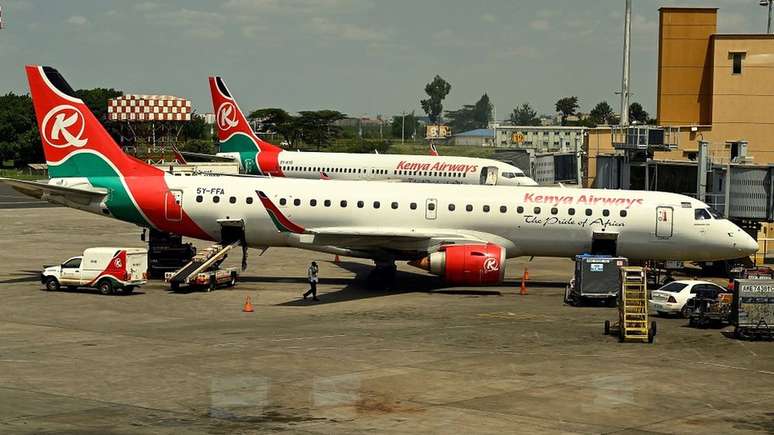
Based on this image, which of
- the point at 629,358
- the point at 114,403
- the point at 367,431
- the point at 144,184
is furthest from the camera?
the point at 144,184

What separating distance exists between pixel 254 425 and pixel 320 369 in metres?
6.27

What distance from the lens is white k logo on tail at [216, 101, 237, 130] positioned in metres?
91.9

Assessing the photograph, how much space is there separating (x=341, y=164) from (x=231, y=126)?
1159cm

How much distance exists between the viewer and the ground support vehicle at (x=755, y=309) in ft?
117

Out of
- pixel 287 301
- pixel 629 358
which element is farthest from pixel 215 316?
pixel 629 358

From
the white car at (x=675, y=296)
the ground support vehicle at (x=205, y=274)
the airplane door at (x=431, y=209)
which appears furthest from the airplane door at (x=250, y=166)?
the white car at (x=675, y=296)

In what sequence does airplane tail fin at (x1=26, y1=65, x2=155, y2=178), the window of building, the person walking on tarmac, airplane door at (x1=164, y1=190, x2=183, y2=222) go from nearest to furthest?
the person walking on tarmac
airplane door at (x1=164, y1=190, x2=183, y2=222)
airplane tail fin at (x1=26, y1=65, x2=155, y2=178)
the window of building

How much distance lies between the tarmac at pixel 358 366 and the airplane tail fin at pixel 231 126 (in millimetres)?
44740

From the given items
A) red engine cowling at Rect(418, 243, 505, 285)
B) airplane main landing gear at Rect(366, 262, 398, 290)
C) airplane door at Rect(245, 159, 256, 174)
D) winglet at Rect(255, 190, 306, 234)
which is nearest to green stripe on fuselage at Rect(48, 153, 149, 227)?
winglet at Rect(255, 190, 306, 234)

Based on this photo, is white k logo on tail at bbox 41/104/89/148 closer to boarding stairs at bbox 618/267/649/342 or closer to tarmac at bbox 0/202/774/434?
tarmac at bbox 0/202/774/434

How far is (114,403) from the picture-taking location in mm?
25125

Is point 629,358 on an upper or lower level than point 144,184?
lower

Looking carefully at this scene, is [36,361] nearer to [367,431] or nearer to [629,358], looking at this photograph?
[367,431]

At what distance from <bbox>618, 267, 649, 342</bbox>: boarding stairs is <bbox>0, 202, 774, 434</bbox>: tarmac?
616mm
